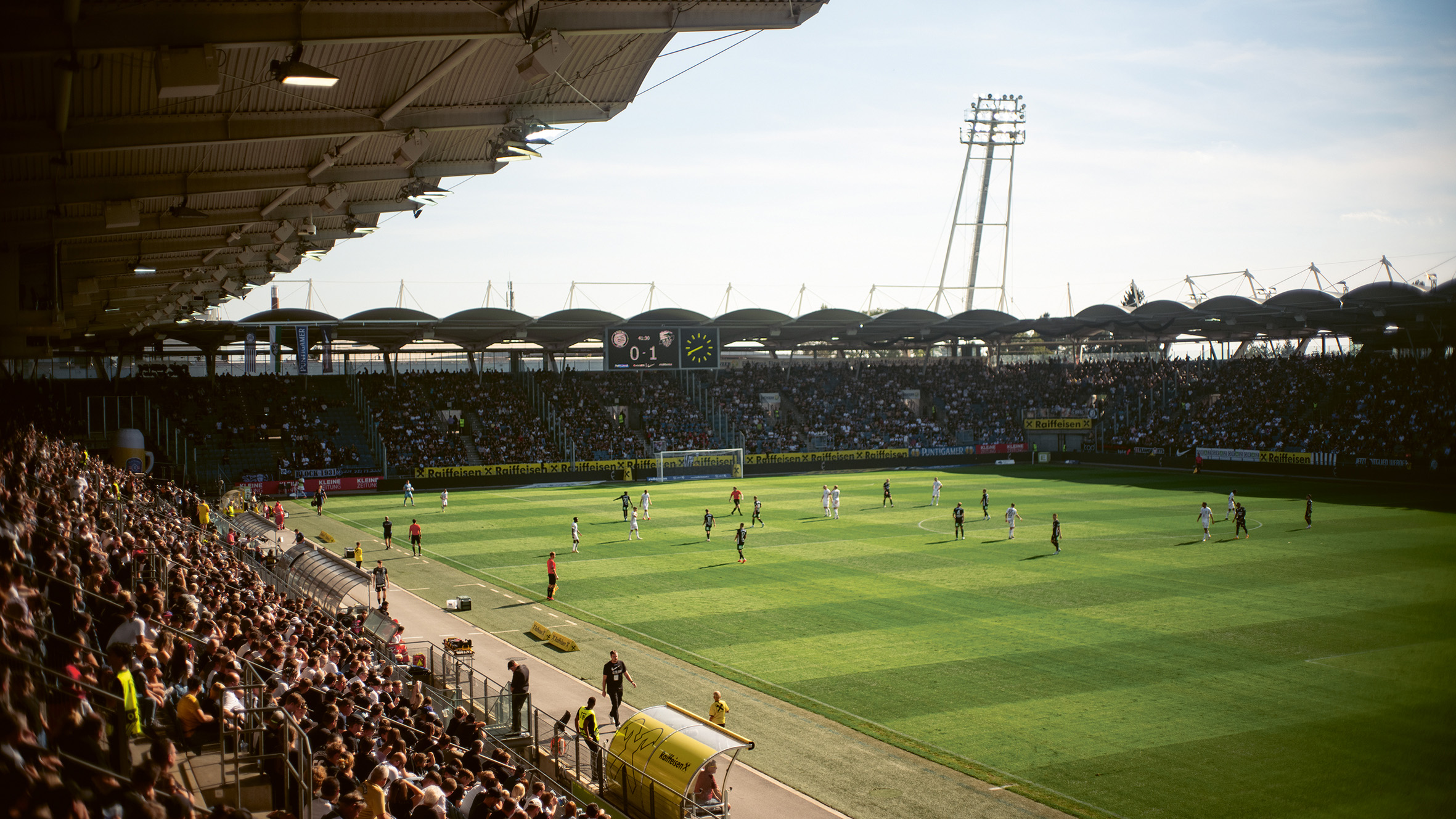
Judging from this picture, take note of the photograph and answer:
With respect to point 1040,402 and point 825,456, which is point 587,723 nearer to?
point 825,456

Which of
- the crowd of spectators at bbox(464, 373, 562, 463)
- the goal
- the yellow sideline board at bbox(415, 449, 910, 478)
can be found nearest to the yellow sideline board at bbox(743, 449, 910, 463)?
the yellow sideline board at bbox(415, 449, 910, 478)

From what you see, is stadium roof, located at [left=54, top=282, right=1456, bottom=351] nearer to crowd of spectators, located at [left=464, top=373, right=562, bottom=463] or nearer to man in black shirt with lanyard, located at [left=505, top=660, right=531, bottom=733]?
crowd of spectators, located at [left=464, top=373, right=562, bottom=463]

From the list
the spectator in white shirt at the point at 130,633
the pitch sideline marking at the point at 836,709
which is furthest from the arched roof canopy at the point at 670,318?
the spectator in white shirt at the point at 130,633

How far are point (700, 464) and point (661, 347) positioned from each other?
9157mm

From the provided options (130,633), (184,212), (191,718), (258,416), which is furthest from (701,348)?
(191,718)

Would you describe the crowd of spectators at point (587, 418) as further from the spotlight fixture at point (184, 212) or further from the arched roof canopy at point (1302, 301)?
the spotlight fixture at point (184, 212)

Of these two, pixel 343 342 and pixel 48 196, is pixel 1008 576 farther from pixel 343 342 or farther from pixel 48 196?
pixel 343 342

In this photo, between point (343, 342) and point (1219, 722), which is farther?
point (343, 342)

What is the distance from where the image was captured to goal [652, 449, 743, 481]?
66938mm

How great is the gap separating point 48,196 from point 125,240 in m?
6.83

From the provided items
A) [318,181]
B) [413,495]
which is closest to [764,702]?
[318,181]

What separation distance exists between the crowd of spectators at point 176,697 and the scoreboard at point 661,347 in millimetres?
45193

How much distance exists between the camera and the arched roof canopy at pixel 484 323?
2415 inches

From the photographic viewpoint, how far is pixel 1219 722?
16844 mm
